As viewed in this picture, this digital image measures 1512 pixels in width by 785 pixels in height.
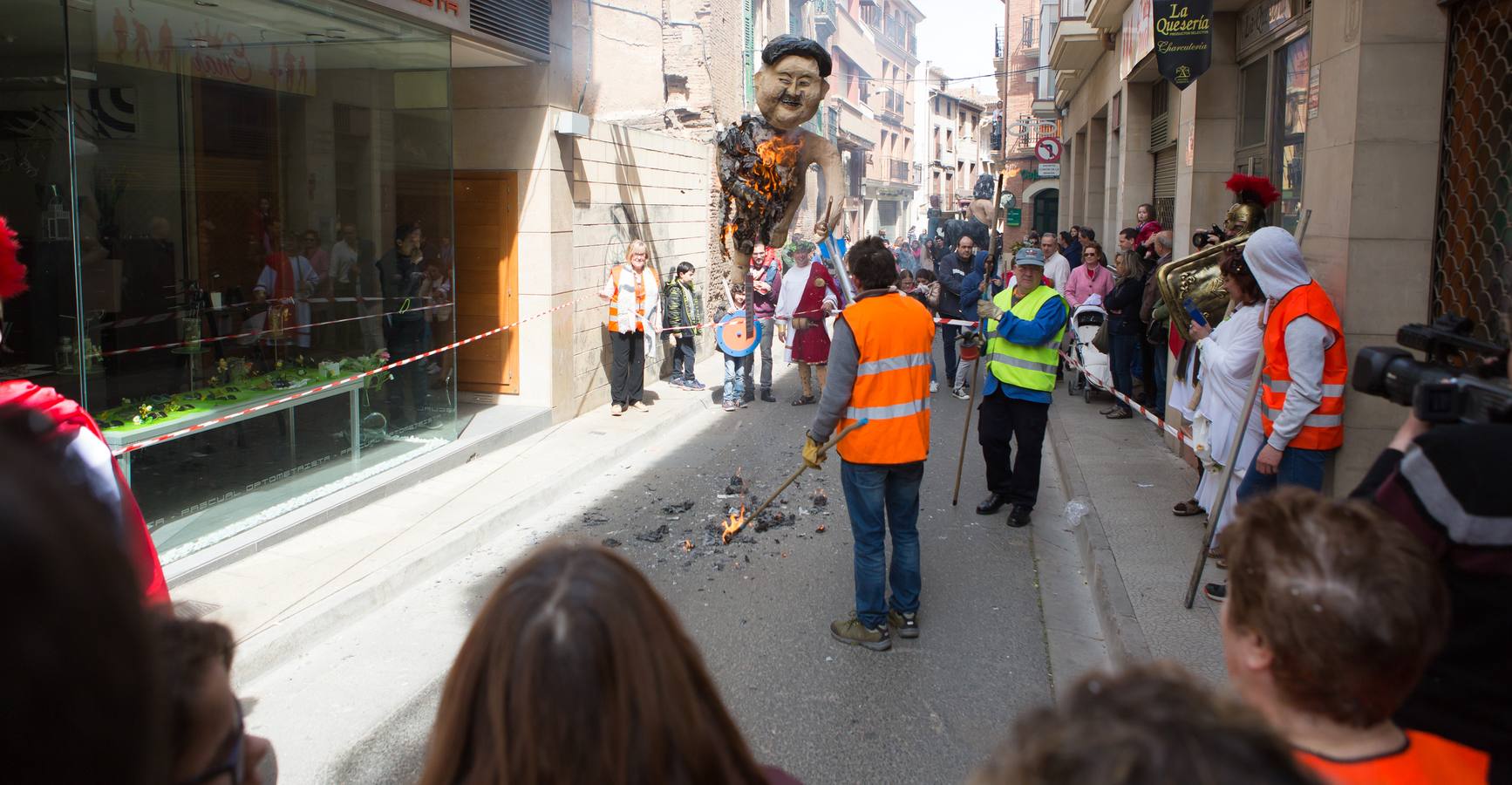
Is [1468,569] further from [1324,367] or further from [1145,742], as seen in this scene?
[1324,367]

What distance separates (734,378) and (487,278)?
3.22 m

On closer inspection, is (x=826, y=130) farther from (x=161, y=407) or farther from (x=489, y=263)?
(x=161, y=407)

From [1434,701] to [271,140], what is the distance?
29.9 ft

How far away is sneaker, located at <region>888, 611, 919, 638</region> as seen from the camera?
5684 mm

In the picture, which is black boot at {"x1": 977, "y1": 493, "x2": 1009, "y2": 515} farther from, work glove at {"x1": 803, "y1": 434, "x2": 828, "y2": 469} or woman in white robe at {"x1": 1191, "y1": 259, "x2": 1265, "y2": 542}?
work glove at {"x1": 803, "y1": 434, "x2": 828, "y2": 469}

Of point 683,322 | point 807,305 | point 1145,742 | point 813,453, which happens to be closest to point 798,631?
point 813,453

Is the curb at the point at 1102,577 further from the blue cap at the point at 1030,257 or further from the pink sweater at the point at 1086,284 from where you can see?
the pink sweater at the point at 1086,284

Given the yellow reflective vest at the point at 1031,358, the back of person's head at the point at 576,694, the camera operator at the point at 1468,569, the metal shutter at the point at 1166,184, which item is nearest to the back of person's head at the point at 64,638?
the back of person's head at the point at 576,694

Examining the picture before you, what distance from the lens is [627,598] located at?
4.91 feet

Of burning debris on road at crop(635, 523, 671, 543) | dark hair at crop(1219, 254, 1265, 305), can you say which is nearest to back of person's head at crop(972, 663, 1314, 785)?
dark hair at crop(1219, 254, 1265, 305)

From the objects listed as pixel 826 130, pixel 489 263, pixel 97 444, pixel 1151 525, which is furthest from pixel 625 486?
pixel 826 130


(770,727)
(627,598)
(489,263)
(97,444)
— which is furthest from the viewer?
(489,263)

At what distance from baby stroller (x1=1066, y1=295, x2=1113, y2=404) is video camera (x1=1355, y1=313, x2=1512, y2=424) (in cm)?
917

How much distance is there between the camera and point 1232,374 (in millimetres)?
5961
